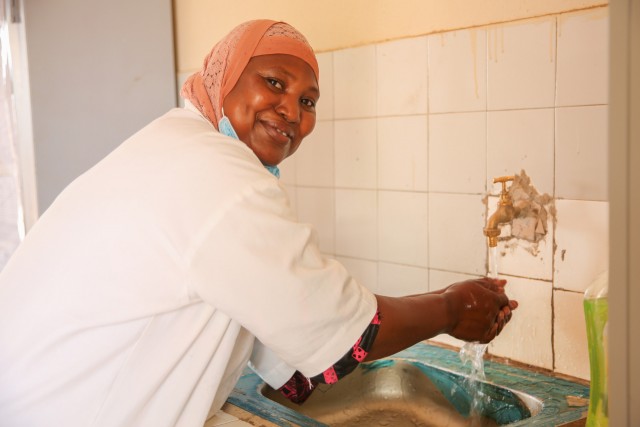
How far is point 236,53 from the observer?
127 cm

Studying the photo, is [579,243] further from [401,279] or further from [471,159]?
[401,279]

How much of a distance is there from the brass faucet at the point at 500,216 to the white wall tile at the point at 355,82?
1.70 ft

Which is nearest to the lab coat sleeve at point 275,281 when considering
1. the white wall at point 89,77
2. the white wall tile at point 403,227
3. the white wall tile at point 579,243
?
the white wall tile at point 579,243

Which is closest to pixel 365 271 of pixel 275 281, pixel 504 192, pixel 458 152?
pixel 458 152

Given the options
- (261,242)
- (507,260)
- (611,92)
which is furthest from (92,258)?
(507,260)

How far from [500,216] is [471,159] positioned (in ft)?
0.71

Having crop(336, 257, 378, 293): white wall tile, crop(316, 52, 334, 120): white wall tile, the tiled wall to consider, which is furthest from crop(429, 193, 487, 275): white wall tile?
crop(316, 52, 334, 120): white wall tile

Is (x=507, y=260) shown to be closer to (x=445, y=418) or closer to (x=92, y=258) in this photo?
(x=445, y=418)

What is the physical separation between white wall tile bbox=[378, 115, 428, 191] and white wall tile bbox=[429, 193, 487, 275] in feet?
0.25

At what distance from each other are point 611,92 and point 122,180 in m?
0.73

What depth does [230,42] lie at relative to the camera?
1.29 metres

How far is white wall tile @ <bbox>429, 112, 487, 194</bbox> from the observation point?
5.28ft

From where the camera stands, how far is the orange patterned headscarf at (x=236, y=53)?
1.27m

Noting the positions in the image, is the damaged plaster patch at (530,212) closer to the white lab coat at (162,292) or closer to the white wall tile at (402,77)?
the white wall tile at (402,77)
